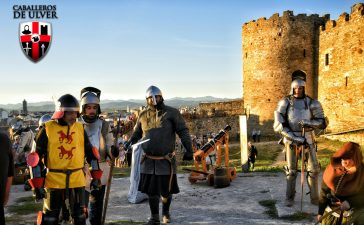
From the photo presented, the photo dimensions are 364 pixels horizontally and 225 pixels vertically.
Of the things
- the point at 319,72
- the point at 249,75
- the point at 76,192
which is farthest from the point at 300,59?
the point at 76,192

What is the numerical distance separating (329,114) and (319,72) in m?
3.25

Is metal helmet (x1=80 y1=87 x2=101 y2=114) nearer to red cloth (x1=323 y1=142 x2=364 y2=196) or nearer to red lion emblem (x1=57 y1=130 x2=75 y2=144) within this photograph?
red lion emblem (x1=57 y1=130 x2=75 y2=144)

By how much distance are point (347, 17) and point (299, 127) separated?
20.6 m

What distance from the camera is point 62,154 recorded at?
4.50m

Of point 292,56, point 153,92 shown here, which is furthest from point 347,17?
point 153,92

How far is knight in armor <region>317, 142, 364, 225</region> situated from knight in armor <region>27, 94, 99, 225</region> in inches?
111

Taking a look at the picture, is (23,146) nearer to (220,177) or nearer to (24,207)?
(24,207)

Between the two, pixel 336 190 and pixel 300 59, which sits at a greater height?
pixel 300 59

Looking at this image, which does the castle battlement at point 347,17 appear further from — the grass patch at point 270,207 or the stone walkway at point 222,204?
the grass patch at point 270,207

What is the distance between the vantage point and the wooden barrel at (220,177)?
8.56 meters

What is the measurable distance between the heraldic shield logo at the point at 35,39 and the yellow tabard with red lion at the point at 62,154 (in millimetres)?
10282

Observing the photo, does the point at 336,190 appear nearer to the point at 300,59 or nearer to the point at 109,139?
the point at 109,139

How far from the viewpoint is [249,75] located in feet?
99.7

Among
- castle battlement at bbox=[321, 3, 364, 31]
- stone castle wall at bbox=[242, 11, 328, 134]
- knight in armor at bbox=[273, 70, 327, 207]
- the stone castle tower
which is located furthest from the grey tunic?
stone castle wall at bbox=[242, 11, 328, 134]
